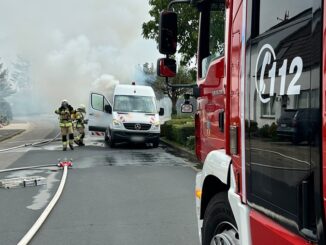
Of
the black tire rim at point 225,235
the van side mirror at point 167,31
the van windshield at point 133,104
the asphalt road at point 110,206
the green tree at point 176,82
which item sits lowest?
the asphalt road at point 110,206

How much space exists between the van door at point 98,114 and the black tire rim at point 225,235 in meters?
15.8

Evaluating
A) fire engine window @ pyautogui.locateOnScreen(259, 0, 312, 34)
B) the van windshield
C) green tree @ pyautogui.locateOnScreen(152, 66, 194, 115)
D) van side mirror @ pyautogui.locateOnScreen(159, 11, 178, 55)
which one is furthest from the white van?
fire engine window @ pyautogui.locateOnScreen(259, 0, 312, 34)

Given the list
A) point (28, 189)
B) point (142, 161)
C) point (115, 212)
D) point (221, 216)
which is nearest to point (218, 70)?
point (221, 216)

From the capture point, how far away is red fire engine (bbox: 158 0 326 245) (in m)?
1.99

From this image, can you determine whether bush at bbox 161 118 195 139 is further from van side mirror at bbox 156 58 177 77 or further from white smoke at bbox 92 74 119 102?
van side mirror at bbox 156 58 177 77

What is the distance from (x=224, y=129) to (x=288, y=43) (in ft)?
3.66

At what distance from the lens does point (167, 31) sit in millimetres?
4262

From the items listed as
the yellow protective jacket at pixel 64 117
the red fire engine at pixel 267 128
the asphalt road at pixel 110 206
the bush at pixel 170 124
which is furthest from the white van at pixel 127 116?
the red fire engine at pixel 267 128

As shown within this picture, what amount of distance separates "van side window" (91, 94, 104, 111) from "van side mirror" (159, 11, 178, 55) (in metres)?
15.1

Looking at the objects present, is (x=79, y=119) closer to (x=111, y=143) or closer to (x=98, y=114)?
(x=98, y=114)

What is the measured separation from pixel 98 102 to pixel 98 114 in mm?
505

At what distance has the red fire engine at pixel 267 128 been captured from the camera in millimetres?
1989

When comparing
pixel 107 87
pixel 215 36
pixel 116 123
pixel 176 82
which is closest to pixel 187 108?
pixel 215 36

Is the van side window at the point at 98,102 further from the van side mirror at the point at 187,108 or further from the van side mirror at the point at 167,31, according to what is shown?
the van side mirror at the point at 167,31
